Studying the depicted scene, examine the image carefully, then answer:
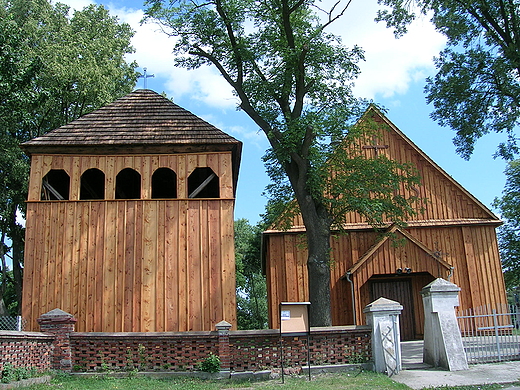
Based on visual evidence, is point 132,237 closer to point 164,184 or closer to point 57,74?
point 164,184

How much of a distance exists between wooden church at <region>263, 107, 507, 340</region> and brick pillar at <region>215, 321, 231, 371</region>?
7924mm

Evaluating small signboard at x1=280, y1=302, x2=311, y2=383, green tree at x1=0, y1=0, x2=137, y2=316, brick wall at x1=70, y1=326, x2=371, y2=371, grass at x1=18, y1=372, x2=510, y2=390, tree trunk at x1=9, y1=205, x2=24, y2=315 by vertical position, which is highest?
green tree at x1=0, y1=0, x2=137, y2=316

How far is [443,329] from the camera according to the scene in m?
11.9

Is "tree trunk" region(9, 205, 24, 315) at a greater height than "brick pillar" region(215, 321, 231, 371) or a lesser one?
greater

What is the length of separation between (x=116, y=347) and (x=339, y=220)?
7244 mm

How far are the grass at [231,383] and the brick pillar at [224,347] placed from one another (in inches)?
17.4

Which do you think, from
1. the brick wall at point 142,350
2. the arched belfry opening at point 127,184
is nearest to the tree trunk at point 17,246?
the arched belfry opening at point 127,184

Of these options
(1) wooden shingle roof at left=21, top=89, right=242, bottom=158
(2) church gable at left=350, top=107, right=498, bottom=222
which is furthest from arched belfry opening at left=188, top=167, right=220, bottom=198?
(2) church gable at left=350, top=107, right=498, bottom=222

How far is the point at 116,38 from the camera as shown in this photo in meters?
32.1

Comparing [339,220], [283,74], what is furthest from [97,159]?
[339,220]

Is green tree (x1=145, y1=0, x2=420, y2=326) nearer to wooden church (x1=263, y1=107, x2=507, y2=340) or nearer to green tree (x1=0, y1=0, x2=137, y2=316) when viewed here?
wooden church (x1=263, y1=107, x2=507, y2=340)

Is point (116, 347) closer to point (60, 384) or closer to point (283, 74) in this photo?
point (60, 384)

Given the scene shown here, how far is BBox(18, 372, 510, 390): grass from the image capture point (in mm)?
10641

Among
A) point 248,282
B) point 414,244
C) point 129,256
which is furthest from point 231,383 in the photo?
point 248,282
